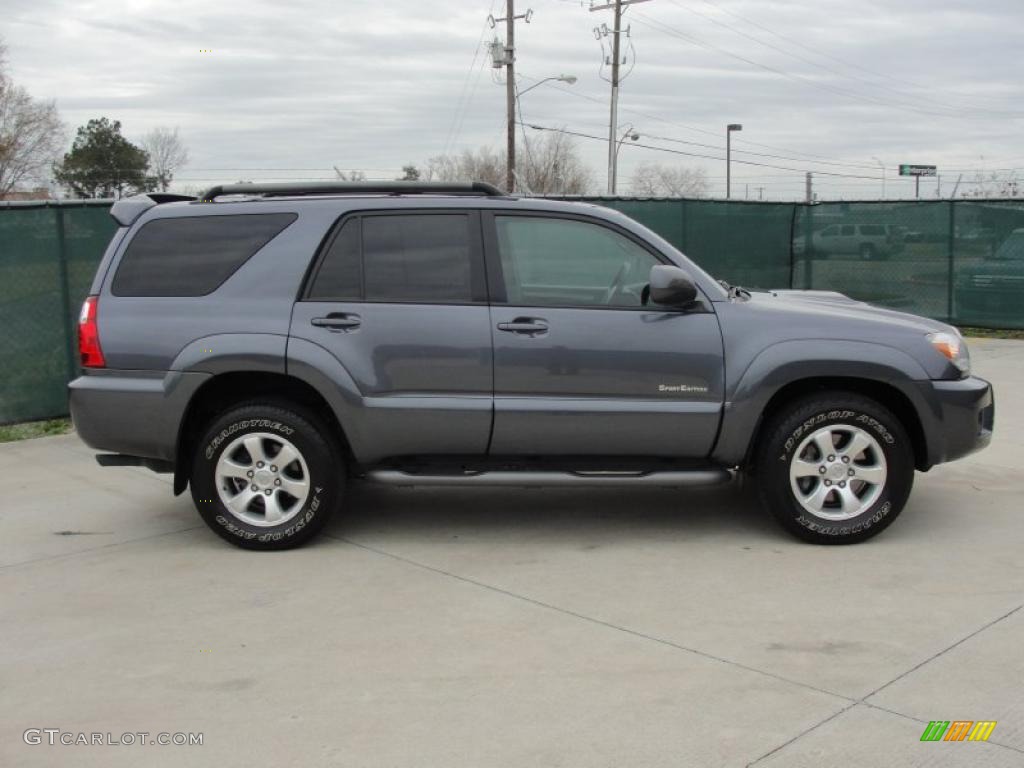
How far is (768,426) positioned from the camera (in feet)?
18.8

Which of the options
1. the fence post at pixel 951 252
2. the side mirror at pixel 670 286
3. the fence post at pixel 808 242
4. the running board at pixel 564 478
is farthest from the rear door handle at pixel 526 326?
the fence post at pixel 951 252

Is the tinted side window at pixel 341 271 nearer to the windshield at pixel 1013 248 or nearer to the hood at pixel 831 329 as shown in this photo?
the hood at pixel 831 329

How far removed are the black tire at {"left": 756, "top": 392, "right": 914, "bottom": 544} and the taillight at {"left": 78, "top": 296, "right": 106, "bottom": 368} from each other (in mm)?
3589

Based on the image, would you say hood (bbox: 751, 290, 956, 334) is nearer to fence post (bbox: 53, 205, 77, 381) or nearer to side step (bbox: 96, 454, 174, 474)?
side step (bbox: 96, 454, 174, 474)

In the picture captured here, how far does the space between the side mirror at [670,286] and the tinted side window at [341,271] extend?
1558mm

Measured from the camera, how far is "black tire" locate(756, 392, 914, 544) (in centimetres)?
559

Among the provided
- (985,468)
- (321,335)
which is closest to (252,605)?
(321,335)

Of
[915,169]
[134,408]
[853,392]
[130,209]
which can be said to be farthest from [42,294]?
[915,169]

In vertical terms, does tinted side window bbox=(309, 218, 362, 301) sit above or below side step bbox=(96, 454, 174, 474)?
above

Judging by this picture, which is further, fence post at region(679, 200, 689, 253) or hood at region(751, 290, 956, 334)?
fence post at region(679, 200, 689, 253)

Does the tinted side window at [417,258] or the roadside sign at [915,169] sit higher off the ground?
the roadside sign at [915,169]

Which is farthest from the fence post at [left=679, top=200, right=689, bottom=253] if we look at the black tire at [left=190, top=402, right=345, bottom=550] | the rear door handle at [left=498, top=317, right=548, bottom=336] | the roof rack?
the black tire at [left=190, top=402, right=345, bottom=550]

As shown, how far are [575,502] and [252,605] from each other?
2.39m

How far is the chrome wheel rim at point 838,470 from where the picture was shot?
560 centimetres
